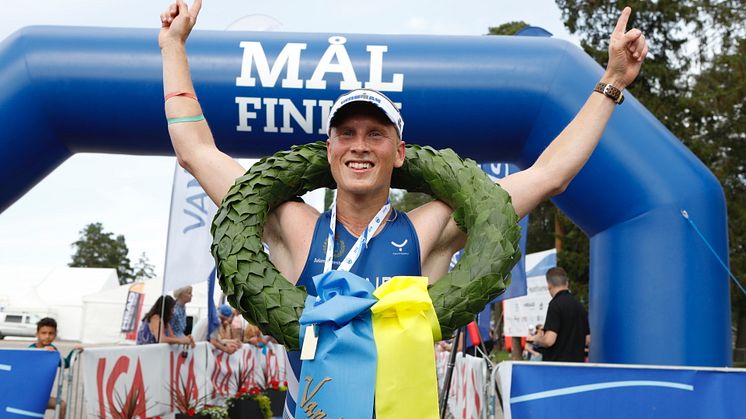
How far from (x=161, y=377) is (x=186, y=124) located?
4.31 metres

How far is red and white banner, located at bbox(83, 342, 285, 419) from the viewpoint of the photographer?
16.2ft

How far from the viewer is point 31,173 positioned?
504 cm

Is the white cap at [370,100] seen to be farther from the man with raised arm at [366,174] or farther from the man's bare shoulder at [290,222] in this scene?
the man's bare shoulder at [290,222]

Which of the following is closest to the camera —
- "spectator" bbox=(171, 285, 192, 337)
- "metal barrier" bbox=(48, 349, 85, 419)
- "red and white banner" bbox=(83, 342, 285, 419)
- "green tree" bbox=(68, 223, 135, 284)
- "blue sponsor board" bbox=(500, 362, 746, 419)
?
"blue sponsor board" bbox=(500, 362, 746, 419)

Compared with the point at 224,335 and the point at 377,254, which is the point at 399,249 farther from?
the point at 224,335

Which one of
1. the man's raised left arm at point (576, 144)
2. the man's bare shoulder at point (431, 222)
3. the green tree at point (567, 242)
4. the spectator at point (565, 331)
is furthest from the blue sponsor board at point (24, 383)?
the green tree at point (567, 242)

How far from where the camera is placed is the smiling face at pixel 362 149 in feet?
6.92

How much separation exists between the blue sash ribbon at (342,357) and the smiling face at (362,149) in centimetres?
35

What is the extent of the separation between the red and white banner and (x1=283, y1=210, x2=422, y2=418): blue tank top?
2960 mm

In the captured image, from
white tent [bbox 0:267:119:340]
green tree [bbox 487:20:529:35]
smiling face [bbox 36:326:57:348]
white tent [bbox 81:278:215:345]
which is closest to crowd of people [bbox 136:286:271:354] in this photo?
smiling face [bbox 36:326:57:348]

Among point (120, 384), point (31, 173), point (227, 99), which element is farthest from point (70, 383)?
point (227, 99)

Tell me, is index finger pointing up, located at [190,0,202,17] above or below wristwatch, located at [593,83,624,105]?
above

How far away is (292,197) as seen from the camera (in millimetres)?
2406

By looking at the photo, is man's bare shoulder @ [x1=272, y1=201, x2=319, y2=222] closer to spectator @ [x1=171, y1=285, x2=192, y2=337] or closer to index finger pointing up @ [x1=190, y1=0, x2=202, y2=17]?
index finger pointing up @ [x1=190, y1=0, x2=202, y2=17]
